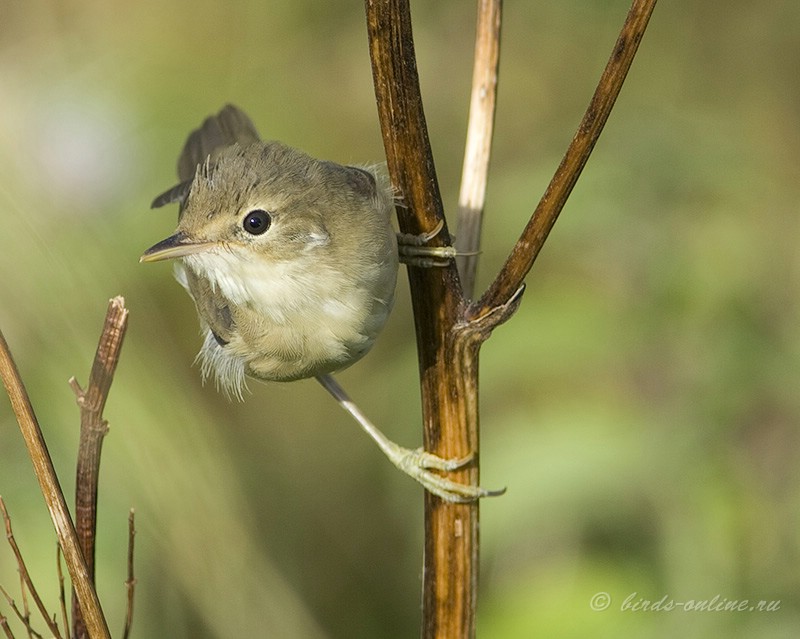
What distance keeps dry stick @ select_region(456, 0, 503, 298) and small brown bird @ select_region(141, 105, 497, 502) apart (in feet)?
1.07

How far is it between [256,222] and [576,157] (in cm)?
99

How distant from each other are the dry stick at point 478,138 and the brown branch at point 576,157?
0.28 m

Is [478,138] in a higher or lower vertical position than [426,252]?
higher

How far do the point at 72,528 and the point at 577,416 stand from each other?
1648 mm

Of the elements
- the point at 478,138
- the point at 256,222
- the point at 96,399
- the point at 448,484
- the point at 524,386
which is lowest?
the point at 448,484

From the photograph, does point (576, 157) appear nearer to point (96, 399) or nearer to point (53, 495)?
point (96, 399)

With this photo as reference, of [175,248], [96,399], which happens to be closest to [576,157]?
[96,399]

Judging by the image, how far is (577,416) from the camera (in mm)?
2736

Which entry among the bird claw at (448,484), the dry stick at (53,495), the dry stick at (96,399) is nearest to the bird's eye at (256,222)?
the bird claw at (448,484)

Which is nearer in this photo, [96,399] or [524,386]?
[96,399]

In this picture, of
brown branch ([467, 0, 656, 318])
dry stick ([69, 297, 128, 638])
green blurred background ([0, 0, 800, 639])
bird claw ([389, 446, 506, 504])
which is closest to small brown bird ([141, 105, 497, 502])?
bird claw ([389, 446, 506, 504])

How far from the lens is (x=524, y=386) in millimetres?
3111

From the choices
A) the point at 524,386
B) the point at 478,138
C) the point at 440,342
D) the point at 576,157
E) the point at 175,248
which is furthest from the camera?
the point at 524,386

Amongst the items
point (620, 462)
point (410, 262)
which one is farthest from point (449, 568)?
point (620, 462)
